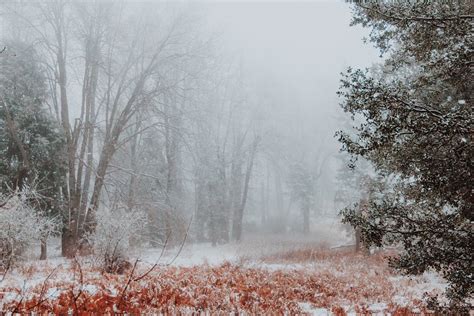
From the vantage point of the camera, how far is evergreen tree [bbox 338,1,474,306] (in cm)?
477

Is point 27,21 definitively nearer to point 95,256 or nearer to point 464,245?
point 95,256

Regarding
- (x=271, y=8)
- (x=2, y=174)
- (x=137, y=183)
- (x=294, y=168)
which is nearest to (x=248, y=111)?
(x=294, y=168)

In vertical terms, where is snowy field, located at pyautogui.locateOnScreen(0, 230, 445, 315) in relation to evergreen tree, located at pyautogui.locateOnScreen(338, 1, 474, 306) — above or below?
below

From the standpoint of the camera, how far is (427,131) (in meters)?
4.77

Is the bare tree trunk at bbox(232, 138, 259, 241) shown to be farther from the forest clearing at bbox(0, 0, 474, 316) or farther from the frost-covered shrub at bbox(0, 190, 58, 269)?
the frost-covered shrub at bbox(0, 190, 58, 269)

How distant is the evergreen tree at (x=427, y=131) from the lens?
477 cm

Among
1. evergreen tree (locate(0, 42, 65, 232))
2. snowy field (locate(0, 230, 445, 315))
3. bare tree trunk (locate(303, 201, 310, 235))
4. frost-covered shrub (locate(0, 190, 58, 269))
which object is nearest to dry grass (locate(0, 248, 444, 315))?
snowy field (locate(0, 230, 445, 315))

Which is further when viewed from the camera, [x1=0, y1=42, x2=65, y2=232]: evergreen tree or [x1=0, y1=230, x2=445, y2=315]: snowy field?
[x1=0, y1=42, x2=65, y2=232]: evergreen tree

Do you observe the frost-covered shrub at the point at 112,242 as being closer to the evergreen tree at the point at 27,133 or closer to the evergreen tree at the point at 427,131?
the evergreen tree at the point at 27,133

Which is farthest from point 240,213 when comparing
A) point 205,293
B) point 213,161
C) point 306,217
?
point 205,293

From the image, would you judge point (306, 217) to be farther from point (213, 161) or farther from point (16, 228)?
point (16, 228)

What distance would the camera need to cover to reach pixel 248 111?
1241 inches

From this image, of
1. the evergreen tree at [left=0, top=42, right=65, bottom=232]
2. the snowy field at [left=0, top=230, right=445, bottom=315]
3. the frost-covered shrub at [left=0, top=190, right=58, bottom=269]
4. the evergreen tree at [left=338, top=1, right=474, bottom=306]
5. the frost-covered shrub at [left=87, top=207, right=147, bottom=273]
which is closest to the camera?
the evergreen tree at [left=338, top=1, right=474, bottom=306]

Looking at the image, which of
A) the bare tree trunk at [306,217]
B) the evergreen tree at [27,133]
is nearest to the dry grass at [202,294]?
the evergreen tree at [27,133]
